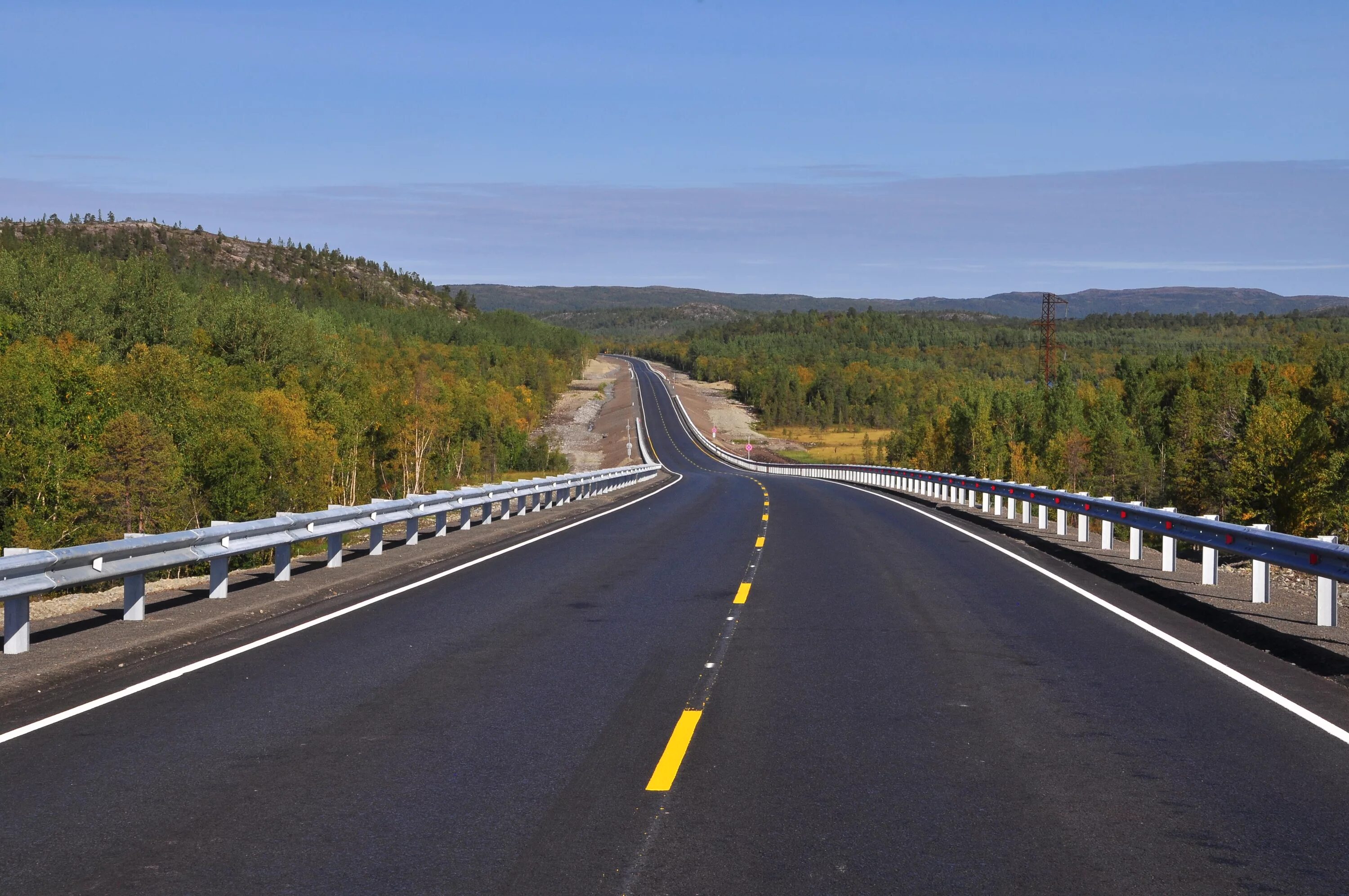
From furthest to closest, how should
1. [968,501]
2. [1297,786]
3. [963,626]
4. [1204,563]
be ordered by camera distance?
[968,501] → [1204,563] → [963,626] → [1297,786]

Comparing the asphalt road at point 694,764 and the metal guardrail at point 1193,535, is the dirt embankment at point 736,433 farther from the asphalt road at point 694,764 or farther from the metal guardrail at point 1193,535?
the asphalt road at point 694,764

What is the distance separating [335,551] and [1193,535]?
419 inches

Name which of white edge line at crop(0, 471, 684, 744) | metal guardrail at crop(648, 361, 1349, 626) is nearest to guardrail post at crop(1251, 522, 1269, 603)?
metal guardrail at crop(648, 361, 1349, 626)

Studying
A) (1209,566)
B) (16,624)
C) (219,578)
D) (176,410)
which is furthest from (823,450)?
(16,624)

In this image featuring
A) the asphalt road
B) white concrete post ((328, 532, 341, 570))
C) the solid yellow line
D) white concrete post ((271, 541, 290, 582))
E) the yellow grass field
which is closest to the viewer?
the asphalt road

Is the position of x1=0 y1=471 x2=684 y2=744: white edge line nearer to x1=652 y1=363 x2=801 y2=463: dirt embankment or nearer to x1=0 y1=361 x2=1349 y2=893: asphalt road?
x1=0 y1=361 x2=1349 y2=893: asphalt road

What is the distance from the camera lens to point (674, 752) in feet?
22.8

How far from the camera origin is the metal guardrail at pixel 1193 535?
11000 mm

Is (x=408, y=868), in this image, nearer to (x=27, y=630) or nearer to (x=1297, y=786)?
(x=1297, y=786)

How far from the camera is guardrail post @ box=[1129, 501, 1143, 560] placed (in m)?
16.8

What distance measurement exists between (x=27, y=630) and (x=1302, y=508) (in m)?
82.1

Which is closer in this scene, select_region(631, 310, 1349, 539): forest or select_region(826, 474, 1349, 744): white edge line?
select_region(826, 474, 1349, 744): white edge line

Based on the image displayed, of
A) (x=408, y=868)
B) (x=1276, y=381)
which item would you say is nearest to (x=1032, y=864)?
(x=408, y=868)

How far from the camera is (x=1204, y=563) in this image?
14.4 meters
